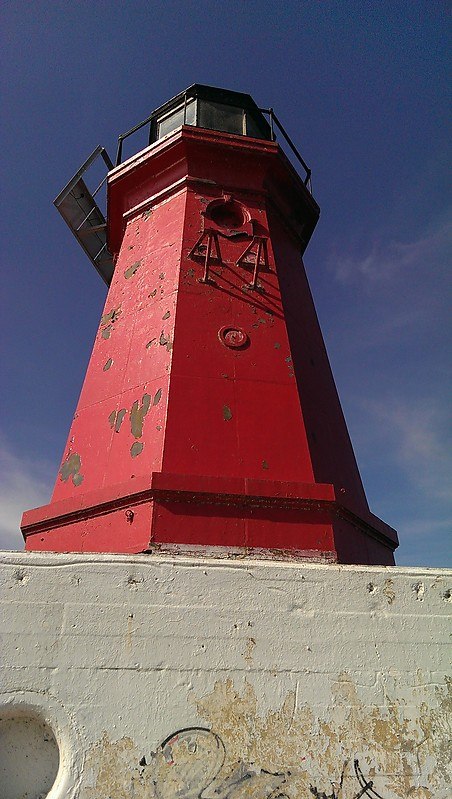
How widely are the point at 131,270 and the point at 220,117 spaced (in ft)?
11.3

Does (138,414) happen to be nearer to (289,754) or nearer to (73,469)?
(73,469)

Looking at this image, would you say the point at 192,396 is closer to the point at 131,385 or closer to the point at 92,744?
the point at 131,385

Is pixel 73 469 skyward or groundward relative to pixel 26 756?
skyward

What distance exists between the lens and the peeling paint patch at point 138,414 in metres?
4.74

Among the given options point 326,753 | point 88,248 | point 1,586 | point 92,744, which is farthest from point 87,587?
point 88,248

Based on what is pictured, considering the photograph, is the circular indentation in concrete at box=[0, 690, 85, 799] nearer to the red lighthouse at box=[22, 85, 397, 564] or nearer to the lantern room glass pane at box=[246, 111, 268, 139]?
the red lighthouse at box=[22, 85, 397, 564]

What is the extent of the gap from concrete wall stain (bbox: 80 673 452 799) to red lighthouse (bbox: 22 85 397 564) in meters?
1.14

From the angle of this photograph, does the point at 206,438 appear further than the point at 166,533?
Yes

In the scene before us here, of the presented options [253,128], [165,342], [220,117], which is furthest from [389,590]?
[253,128]

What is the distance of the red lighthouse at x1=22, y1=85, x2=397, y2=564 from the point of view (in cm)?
417

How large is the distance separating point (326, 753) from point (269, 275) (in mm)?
4405

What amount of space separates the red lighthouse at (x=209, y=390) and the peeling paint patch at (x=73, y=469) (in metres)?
0.01

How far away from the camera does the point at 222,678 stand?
10.4 feet

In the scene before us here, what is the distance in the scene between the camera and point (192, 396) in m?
4.80
